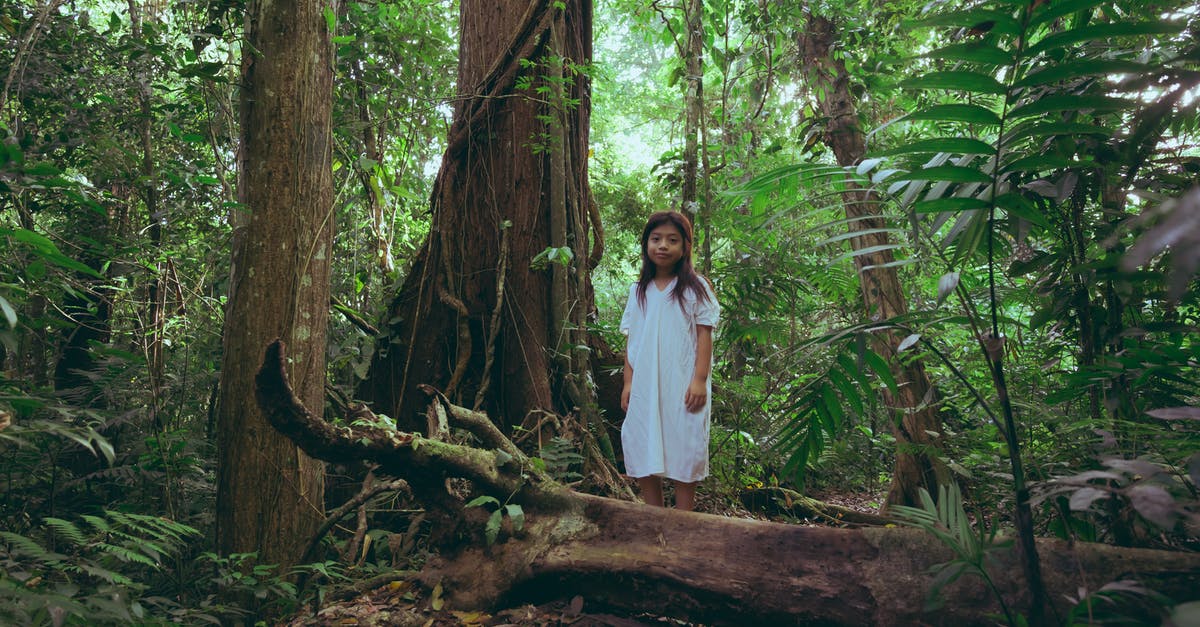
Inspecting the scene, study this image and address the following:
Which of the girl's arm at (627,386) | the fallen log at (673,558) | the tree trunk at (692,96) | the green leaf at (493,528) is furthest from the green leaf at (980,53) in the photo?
the tree trunk at (692,96)

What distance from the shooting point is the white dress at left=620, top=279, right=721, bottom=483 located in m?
3.37

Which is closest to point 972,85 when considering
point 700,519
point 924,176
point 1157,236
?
point 924,176

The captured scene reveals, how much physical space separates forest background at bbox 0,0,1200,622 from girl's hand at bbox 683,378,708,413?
0.58 meters

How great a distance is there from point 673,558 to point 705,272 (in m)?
3.03

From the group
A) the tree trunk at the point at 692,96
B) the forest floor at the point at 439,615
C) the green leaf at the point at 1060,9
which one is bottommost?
the forest floor at the point at 439,615

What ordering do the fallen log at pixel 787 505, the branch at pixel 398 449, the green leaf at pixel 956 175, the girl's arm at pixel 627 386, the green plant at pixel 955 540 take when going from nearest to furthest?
1. the green plant at pixel 955 540
2. the green leaf at pixel 956 175
3. the branch at pixel 398 449
4. the girl's arm at pixel 627 386
5. the fallen log at pixel 787 505

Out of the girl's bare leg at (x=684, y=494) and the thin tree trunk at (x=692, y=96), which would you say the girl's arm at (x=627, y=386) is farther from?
the thin tree trunk at (x=692, y=96)

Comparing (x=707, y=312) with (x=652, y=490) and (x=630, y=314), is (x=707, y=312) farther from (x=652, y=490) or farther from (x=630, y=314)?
(x=652, y=490)

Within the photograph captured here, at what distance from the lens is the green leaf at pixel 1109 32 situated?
1278 millimetres

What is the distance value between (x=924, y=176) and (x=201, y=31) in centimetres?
331

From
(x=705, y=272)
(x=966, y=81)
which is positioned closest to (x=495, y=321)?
(x=705, y=272)

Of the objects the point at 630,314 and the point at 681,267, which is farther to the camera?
the point at 630,314

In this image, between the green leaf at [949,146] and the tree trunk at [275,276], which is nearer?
the green leaf at [949,146]

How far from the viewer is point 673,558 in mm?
2250
